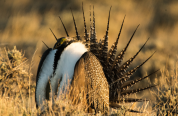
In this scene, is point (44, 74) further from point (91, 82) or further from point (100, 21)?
point (100, 21)

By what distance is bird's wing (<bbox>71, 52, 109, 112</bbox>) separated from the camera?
8.59ft

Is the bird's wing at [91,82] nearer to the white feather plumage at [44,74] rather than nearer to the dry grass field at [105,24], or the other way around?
the white feather plumage at [44,74]

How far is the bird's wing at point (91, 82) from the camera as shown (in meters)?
2.62

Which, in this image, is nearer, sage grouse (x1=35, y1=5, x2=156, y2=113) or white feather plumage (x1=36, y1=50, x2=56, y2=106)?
sage grouse (x1=35, y1=5, x2=156, y2=113)

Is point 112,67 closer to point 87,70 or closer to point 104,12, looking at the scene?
point 87,70

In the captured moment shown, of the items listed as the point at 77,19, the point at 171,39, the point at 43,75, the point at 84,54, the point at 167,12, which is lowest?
the point at 43,75

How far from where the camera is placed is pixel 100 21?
44.0 feet

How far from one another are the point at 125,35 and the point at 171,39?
2.37 m

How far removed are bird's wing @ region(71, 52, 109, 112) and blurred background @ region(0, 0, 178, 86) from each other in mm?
7796

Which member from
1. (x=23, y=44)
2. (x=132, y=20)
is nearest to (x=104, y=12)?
(x=132, y=20)

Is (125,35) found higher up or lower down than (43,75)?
higher up

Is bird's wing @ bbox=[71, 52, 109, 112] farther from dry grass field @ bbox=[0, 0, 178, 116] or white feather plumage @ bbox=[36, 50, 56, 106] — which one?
dry grass field @ bbox=[0, 0, 178, 116]

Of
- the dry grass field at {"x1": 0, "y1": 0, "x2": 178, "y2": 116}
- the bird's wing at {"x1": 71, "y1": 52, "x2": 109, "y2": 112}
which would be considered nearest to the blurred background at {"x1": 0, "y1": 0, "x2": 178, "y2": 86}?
the dry grass field at {"x1": 0, "y1": 0, "x2": 178, "y2": 116}

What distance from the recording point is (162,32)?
45.9 feet
